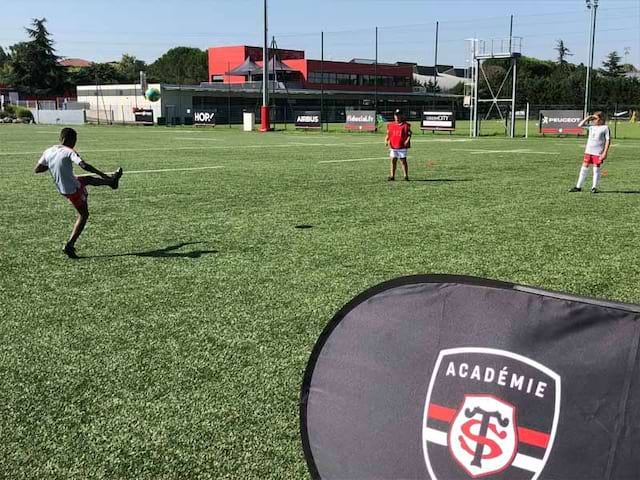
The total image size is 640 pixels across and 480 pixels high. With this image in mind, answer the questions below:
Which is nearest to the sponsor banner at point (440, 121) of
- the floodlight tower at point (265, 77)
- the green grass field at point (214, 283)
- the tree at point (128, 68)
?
the floodlight tower at point (265, 77)

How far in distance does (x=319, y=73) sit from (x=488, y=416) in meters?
86.1

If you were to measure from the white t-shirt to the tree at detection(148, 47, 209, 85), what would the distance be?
118 m

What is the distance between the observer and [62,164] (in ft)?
21.8

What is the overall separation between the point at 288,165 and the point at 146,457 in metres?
15.3

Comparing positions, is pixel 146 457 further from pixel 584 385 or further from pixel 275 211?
pixel 275 211

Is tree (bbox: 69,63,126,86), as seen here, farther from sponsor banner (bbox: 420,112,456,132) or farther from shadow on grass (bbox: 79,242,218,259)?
shadow on grass (bbox: 79,242,218,259)

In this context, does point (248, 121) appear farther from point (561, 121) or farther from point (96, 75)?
point (96, 75)

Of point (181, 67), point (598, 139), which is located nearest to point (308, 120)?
point (598, 139)

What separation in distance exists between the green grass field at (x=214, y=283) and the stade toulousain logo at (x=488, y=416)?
1.12 metres

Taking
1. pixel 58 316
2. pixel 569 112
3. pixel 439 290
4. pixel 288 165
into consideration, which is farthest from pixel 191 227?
pixel 569 112

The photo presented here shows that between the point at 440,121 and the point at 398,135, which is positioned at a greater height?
the point at 440,121

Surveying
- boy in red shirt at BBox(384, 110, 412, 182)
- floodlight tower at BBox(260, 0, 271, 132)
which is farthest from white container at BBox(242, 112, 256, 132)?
boy in red shirt at BBox(384, 110, 412, 182)

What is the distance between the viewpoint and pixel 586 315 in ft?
5.99

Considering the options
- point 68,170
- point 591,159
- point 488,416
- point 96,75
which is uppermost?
point 96,75
